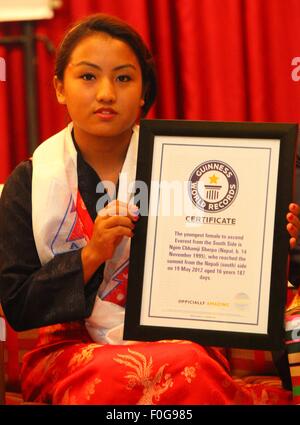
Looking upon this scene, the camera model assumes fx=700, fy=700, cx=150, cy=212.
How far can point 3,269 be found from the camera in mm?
1372

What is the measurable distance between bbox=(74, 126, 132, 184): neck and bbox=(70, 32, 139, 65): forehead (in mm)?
155

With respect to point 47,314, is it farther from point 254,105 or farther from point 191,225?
point 254,105

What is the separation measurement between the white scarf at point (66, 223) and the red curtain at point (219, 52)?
2.12 ft

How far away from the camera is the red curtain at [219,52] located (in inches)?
77.8

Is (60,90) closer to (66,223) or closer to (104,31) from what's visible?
(104,31)

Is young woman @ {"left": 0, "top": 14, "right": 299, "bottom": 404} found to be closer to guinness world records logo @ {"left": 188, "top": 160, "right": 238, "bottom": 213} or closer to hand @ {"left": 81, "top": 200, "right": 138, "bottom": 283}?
hand @ {"left": 81, "top": 200, "right": 138, "bottom": 283}

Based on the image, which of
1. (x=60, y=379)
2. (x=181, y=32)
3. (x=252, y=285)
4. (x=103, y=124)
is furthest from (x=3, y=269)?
(x=181, y=32)

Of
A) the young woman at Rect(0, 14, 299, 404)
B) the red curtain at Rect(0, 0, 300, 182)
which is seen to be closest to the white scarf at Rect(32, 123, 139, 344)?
the young woman at Rect(0, 14, 299, 404)

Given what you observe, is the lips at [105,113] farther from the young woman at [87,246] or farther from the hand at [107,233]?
the hand at [107,233]

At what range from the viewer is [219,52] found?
199 centimetres


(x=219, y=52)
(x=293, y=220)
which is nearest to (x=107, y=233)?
(x=293, y=220)

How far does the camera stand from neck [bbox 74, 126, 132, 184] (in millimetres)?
1466

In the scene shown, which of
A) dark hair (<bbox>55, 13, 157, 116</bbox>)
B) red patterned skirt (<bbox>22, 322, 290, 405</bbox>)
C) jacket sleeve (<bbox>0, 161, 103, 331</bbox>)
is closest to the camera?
red patterned skirt (<bbox>22, 322, 290, 405</bbox>)

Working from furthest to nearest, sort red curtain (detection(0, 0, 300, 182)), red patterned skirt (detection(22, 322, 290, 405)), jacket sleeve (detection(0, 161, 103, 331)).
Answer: red curtain (detection(0, 0, 300, 182)) < jacket sleeve (detection(0, 161, 103, 331)) < red patterned skirt (detection(22, 322, 290, 405))
